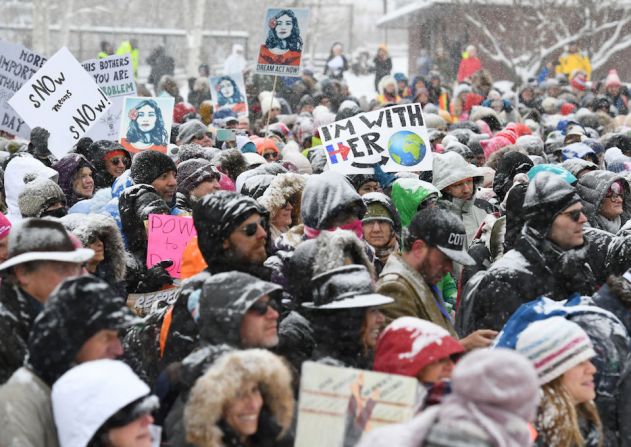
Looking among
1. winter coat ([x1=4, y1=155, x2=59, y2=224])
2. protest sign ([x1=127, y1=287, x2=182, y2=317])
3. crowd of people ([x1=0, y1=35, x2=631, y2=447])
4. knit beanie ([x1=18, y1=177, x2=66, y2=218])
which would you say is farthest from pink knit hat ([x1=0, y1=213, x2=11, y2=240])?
winter coat ([x1=4, y1=155, x2=59, y2=224])

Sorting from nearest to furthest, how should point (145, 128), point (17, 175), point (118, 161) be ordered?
1. point (17, 175)
2. point (118, 161)
3. point (145, 128)

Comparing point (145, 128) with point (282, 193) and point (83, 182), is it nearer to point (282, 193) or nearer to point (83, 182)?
point (83, 182)

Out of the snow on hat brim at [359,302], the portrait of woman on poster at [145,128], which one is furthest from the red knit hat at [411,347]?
the portrait of woman on poster at [145,128]

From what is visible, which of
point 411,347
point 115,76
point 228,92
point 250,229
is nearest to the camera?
point 411,347

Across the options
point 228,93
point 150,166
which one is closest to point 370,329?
point 150,166

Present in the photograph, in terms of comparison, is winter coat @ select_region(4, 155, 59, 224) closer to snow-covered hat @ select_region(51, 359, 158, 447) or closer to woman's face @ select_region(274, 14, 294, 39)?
woman's face @ select_region(274, 14, 294, 39)

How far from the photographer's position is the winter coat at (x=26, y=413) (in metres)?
3.59

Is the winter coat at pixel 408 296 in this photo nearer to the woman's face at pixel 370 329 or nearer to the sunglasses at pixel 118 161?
the woman's face at pixel 370 329

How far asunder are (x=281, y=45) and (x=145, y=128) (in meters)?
2.32

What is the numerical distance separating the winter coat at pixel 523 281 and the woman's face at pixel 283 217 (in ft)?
4.29

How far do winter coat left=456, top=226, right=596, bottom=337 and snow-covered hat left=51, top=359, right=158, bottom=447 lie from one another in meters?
2.39

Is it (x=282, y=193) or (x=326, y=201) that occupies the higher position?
(x=326, y=201)

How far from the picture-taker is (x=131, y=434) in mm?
3553

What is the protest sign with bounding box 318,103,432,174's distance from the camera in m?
8.77
